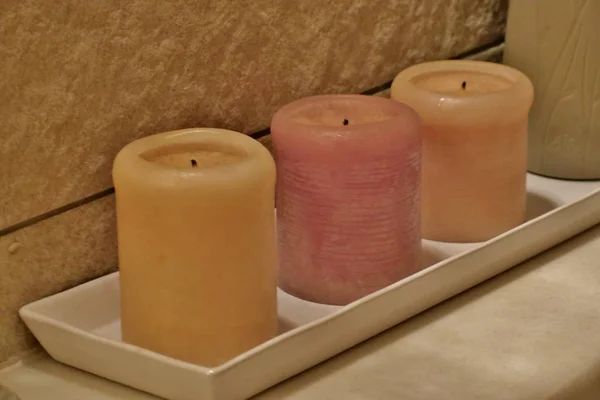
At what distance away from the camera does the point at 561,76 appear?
61 centimetres

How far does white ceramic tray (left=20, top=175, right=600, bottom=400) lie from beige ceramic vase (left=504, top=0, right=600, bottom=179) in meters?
0.06

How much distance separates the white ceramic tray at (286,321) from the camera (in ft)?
1.32

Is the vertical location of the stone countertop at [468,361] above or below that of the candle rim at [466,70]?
below

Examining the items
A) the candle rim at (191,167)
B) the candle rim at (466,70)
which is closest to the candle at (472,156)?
the candle rim at (466,70)

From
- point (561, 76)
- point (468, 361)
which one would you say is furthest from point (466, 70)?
point (468, 361)

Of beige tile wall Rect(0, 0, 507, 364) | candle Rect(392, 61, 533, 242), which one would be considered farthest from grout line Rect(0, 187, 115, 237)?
candle Rect(392, 61, 533, 242)

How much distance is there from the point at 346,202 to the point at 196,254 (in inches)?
3.6

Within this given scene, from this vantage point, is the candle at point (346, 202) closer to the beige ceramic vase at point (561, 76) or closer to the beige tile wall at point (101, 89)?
the beige tile wall at point (101, 89)

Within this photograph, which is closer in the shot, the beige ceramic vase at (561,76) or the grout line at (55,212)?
the grout line at (55,212)

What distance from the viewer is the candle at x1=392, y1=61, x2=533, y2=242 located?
1.72ft

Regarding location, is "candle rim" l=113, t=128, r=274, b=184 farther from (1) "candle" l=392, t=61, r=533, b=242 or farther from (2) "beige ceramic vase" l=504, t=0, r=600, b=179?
(2) "beige ceramic vase" l=504, t=0, r=600, b=179

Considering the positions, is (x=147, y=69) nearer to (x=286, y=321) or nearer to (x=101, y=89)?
A: (x=101, y=89)

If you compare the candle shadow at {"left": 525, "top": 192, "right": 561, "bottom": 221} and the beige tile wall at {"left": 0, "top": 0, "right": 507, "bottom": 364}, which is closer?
the beige tile wall at {"left": 0, "top": 0, "right": 507, "bottom": 364}

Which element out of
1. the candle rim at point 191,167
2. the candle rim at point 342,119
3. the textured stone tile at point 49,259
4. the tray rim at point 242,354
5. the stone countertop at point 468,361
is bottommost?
the stone countertop at point 468,361
